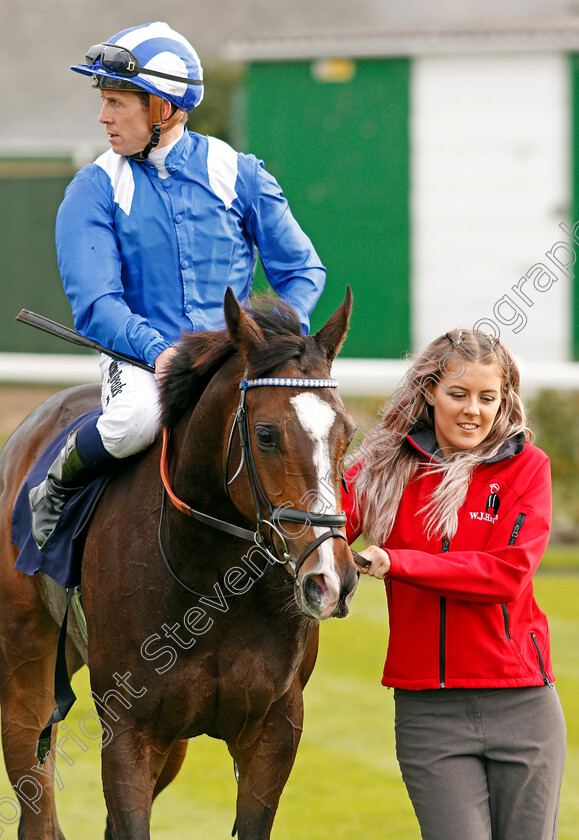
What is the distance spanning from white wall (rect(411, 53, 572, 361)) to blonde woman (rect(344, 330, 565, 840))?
10.8m

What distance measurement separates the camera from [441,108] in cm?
1375

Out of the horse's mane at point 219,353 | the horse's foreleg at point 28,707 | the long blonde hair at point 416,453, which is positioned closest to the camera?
the horse's mane at point 219,353

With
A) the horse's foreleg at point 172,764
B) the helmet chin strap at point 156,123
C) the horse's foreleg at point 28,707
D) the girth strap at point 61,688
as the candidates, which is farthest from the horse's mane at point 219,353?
the horse's foreleg at point 172,764

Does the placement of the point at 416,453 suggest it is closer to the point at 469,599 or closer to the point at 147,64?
the point at 469,599

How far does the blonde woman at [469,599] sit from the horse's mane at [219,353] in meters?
0.47

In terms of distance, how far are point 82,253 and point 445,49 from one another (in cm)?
1146

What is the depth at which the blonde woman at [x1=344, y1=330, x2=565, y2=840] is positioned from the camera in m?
2.71

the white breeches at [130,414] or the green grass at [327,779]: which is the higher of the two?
the white breeches at [130,414]

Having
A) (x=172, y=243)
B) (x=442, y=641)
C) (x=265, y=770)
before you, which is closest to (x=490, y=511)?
(x=442, y=641)

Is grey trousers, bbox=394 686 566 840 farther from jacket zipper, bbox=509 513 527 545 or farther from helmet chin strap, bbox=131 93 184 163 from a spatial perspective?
helmet chin strap, bbox=131 93 184 163

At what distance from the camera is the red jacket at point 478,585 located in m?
2.68

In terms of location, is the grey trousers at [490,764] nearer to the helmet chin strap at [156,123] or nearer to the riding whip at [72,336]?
the riding whip at [72,336]

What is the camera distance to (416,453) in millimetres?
3014

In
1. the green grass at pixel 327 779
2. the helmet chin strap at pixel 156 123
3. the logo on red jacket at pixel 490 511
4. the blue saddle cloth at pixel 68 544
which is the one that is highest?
the helmet chin strap at pixel 156 123
